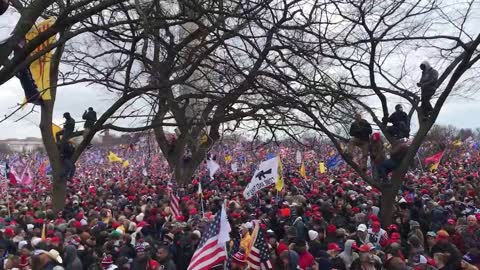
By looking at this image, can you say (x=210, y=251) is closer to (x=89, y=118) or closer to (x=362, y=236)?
(x=362, y=236)

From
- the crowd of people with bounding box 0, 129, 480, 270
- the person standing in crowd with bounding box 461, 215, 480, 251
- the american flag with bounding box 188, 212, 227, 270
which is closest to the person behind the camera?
the american flag with bounding box 188, 212, 227, 270

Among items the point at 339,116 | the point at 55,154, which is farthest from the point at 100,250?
the point at 339,116

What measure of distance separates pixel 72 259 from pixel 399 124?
6187 millimetres

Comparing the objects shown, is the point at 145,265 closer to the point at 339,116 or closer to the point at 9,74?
the point at 9,74

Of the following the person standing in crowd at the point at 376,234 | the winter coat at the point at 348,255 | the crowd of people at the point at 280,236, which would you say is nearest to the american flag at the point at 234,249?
the crowd of people at the point at 280,236

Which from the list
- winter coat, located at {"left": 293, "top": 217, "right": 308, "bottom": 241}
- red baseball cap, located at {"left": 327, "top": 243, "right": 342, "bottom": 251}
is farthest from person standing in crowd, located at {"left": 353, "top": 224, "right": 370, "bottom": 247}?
winter coat, located at {"left": 293, "top": 217, "right": 308, "bottom": 241}

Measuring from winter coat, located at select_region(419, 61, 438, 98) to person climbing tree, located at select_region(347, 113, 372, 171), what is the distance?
1.14 meters

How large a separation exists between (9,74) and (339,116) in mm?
5364

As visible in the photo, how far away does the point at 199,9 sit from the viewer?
5574mm

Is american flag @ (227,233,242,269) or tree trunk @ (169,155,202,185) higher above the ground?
tree trunk @ (169,155,202,185)

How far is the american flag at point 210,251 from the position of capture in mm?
5805

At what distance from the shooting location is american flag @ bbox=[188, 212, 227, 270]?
5.80m

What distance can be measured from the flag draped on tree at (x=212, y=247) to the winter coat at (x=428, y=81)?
14.9 ft

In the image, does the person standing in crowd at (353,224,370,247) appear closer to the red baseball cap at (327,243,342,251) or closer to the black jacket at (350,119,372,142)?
the red baseball cap at (327,243,342,251)
